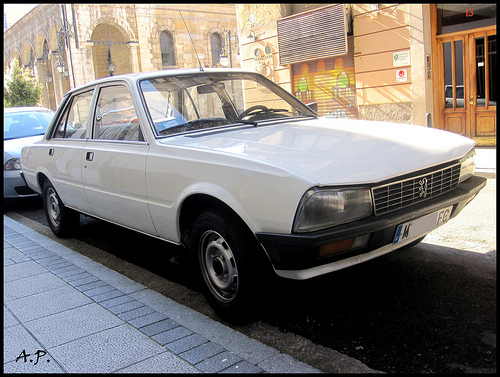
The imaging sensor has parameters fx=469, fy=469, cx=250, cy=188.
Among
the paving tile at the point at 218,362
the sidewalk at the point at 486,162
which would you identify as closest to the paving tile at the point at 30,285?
the paving tile at the point at 218,362

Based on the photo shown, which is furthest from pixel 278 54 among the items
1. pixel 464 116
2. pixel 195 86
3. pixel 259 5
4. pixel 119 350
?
pixel 119 350

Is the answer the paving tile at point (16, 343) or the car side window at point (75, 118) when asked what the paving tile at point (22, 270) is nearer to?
the paving tile at point (16, 343)

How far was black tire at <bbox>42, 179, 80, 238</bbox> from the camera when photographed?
17.8 feet

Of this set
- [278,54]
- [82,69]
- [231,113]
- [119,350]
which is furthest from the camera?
[82,69]

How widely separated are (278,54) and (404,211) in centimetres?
1317

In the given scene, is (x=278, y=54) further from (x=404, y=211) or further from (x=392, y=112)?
(x=404, y=211)

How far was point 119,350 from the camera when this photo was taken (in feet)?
8.64

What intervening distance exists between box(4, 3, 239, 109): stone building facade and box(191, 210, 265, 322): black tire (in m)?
28.1

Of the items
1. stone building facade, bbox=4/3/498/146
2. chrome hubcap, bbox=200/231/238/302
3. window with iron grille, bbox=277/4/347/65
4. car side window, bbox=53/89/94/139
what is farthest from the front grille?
window with iron grille, bbox=277/4/347/65

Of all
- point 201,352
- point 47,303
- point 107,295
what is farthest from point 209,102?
point 201,352

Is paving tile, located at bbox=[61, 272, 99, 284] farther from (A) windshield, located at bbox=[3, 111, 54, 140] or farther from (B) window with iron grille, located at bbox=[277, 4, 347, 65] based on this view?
(B) window with iron grille, located at bbox=[277, 4, 347, 65]

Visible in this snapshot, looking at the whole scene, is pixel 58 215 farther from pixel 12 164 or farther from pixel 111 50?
pixel 111 50

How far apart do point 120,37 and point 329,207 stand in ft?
116

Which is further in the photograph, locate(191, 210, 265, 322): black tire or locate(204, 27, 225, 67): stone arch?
locate(204, 27, 225, 67): stone arch
